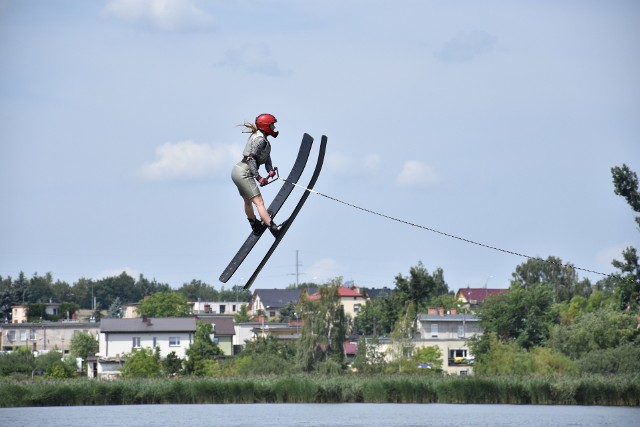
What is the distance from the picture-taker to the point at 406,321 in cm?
7338

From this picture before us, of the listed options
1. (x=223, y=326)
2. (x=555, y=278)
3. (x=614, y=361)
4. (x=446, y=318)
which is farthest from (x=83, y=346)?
(x=555, y=278)

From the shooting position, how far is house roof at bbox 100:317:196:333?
297 feet

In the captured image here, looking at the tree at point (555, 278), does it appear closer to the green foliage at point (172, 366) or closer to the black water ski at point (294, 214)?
the green foliage at point (172, 366)

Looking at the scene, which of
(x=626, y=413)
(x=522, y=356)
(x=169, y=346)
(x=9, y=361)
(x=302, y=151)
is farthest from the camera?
(x=169, y=346)

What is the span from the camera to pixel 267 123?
1750cm

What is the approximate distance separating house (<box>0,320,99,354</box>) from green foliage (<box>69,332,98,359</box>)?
51.0 feet

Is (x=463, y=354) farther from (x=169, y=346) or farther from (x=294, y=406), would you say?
(x=294, y=406)

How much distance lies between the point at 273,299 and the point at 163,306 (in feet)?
143

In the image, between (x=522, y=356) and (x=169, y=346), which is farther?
(x=169, y=346)

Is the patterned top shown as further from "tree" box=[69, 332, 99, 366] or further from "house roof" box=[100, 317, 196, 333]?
"tree" box=[69, 332, 99, 366]

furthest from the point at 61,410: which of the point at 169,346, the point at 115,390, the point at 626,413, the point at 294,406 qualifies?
the point at 169,346

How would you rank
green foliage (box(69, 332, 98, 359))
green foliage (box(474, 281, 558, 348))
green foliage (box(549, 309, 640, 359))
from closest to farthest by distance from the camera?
green foliage (box(549, 309, 640, 359))
green foliage (box(474, 281, 558, 348))
green foliage (box(69, 332, 98, 359))

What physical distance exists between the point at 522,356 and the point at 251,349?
18.2m

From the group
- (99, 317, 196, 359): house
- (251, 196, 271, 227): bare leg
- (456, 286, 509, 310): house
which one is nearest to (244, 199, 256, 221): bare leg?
(251, 196, 271, 227): bare leg
